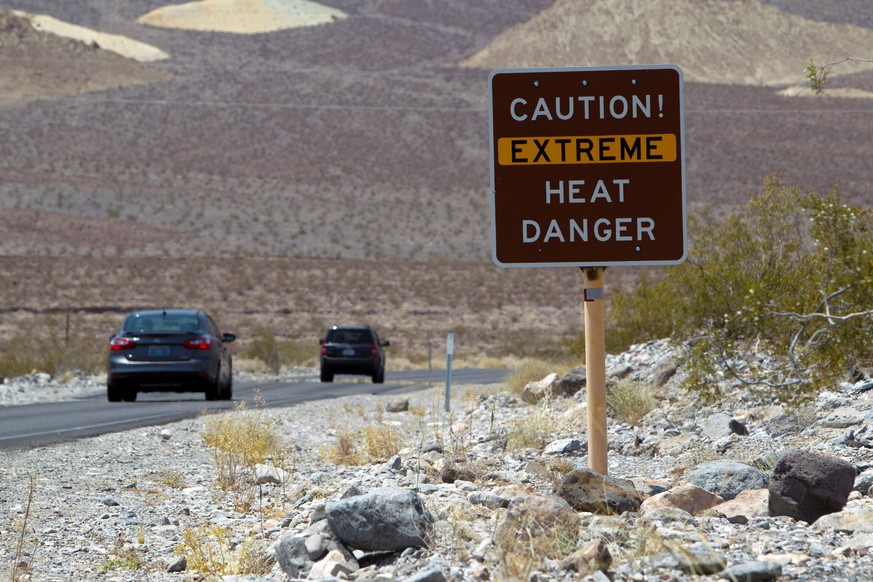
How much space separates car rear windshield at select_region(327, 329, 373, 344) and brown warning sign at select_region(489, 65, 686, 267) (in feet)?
94.7

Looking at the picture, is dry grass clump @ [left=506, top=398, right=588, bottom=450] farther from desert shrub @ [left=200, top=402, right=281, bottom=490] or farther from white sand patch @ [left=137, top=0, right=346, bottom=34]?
white sand patch @ [left=137, top=0, right=346, bottom=34]

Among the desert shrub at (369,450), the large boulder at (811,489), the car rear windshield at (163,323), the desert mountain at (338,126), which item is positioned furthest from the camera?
the desert mountain at (338,126)

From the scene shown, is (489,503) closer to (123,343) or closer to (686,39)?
(123,343)

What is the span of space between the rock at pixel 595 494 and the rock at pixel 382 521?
938 mm

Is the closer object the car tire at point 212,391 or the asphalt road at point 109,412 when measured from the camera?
the asphalt road at point 109,412

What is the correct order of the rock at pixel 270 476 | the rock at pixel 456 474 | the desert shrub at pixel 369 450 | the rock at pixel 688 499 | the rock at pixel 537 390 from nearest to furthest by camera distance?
the rock at pixel 688 499, the rock at pixel 456 474, the rock at pixel 270 476, the desert shrub at pixel 369 450, the rock at pixel 537 390

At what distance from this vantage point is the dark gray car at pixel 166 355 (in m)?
23.2

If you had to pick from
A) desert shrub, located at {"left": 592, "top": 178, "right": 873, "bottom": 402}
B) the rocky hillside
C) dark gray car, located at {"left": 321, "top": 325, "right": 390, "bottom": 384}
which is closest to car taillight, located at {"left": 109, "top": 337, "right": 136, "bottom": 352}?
the rocky hillside

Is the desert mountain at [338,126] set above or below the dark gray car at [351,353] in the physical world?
above

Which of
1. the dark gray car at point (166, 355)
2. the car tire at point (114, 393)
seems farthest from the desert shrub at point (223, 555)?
the car tire at point (114, 393)

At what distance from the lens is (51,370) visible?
39.1m

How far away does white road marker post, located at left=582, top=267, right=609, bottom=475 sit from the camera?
8.25 metres

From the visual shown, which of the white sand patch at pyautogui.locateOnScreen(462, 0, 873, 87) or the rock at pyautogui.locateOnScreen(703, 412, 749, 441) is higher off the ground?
the white sand patch at pyautogui.locateOnScreen(462, 0, 873, 87)

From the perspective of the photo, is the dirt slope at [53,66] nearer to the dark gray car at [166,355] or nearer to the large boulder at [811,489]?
the dark gray car at [166,355]
